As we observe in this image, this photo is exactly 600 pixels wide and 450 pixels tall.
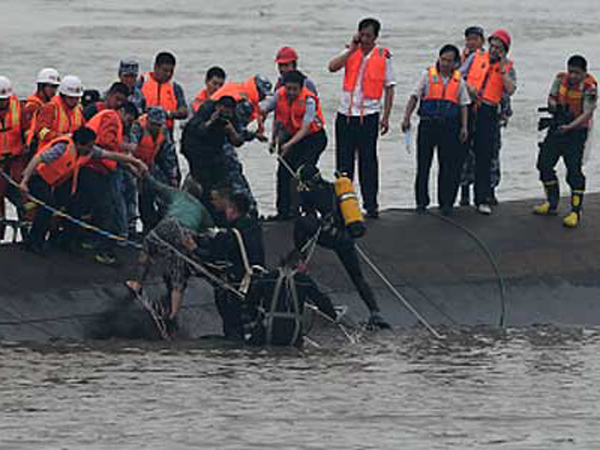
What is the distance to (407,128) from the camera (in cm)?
1897

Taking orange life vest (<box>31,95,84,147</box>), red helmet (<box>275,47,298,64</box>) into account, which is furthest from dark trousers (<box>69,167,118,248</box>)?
red helmet (<box>275,47,298,64</box>)

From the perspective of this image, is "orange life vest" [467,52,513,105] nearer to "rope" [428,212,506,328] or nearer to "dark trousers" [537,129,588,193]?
"dark trousers" [537,129,588,193]

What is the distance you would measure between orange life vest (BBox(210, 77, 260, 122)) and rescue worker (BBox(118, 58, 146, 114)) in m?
0.93

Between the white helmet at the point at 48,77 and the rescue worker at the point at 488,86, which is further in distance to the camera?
the rescue worker at the point at 488,86

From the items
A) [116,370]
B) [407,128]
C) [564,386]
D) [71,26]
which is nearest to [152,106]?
[407,128]

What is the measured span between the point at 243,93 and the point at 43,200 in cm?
272

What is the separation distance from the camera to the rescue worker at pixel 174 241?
16203 millimetres

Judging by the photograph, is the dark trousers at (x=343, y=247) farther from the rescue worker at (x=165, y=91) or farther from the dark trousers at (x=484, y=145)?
the dark trousers at (x=484, y=145)

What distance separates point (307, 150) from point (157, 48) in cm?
3265

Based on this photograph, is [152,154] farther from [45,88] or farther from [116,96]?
[45,88]

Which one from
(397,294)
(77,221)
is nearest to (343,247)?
(397,294)

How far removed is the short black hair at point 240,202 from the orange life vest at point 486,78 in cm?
449

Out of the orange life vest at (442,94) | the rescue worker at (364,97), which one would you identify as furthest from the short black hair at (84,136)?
the orange life vest at (442,94)

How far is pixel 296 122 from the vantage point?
1833 centimetres
